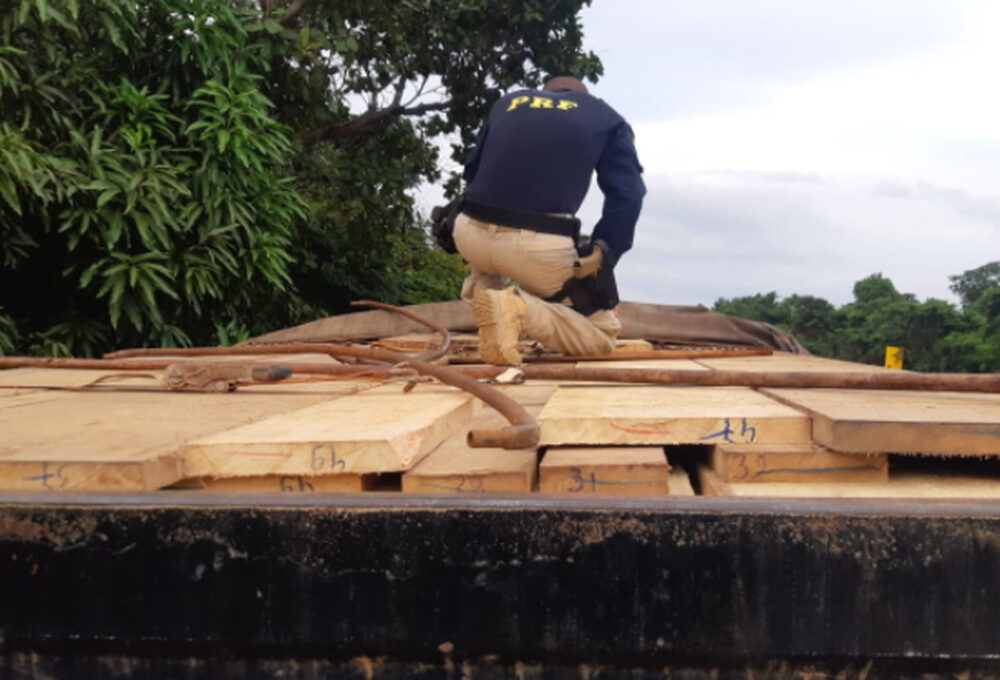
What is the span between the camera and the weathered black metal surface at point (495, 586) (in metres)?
1.03

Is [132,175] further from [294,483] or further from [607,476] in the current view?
[607,476]

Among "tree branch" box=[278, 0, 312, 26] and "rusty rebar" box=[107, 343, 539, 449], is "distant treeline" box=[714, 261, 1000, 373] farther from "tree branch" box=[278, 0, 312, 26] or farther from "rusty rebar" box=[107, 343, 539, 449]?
"rusty rebar" box=[107, 343, 539, 449]

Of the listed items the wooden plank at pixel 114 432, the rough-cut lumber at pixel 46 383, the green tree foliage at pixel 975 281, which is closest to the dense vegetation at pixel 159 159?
the rough-cut lumber at pixel 46 383

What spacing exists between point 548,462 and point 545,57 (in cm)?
928

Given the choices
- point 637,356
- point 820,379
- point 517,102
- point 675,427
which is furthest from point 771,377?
point 517,102

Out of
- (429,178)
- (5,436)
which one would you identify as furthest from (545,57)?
(5,436)

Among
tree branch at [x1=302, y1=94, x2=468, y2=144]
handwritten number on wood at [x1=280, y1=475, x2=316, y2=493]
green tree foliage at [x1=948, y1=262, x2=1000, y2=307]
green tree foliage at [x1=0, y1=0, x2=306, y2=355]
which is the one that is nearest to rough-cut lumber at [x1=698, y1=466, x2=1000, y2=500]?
handwritten number on wood at [x1=280, y1=475, x2=316, y2=493]

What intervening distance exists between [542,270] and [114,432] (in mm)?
2580

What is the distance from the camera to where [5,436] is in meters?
1.55

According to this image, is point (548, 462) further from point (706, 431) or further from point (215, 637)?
point (215, 637)

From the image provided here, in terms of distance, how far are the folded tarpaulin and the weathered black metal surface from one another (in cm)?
396

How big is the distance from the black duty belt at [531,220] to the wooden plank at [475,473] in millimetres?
2663

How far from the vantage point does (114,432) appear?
5.24ft

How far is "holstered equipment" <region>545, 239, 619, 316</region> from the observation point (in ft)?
12.6
